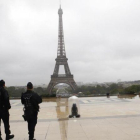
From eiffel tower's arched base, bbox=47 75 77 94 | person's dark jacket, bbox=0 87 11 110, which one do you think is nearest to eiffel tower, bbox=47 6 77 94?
eiffel tower's arched base, bbox=47 75 77 94

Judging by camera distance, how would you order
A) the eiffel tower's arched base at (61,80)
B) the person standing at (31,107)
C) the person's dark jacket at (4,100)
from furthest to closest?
1. the eiffel tower's arched base at (61,80)
2. the person's dark jacket at (4,100)
3. the person standing at (31,107)

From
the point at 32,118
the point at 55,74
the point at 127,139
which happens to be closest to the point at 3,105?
the point at 32,118

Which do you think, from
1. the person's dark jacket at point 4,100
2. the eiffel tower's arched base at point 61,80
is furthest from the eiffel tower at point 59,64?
the person's dark jacket at point 4,100

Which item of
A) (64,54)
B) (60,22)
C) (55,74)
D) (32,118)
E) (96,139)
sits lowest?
(96,139)

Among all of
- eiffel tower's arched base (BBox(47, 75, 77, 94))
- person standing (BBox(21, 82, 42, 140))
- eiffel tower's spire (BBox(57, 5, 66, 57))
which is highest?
eiffel tower's spire (BBox(57, 5, 66, 57))

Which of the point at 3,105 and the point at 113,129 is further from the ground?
the point at 3,105

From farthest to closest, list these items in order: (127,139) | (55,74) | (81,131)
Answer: (55,74)
(81,131)
(127,139)

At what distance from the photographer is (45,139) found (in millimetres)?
5887

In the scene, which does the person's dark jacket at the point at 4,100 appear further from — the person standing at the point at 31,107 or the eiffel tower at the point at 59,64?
the eiffel tower at the point at 59,64

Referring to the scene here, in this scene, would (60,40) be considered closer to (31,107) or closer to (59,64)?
(59,64)

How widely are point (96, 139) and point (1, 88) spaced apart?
3117mm

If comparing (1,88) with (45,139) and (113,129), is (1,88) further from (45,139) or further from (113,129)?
(113,129)

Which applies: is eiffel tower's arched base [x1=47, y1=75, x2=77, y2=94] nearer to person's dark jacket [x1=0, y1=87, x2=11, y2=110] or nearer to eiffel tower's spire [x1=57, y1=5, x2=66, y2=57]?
eiffel tower's spire [x1=57, y1=5, x2=66, y2=57]

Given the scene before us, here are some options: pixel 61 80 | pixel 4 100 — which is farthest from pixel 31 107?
pixel 61 80
